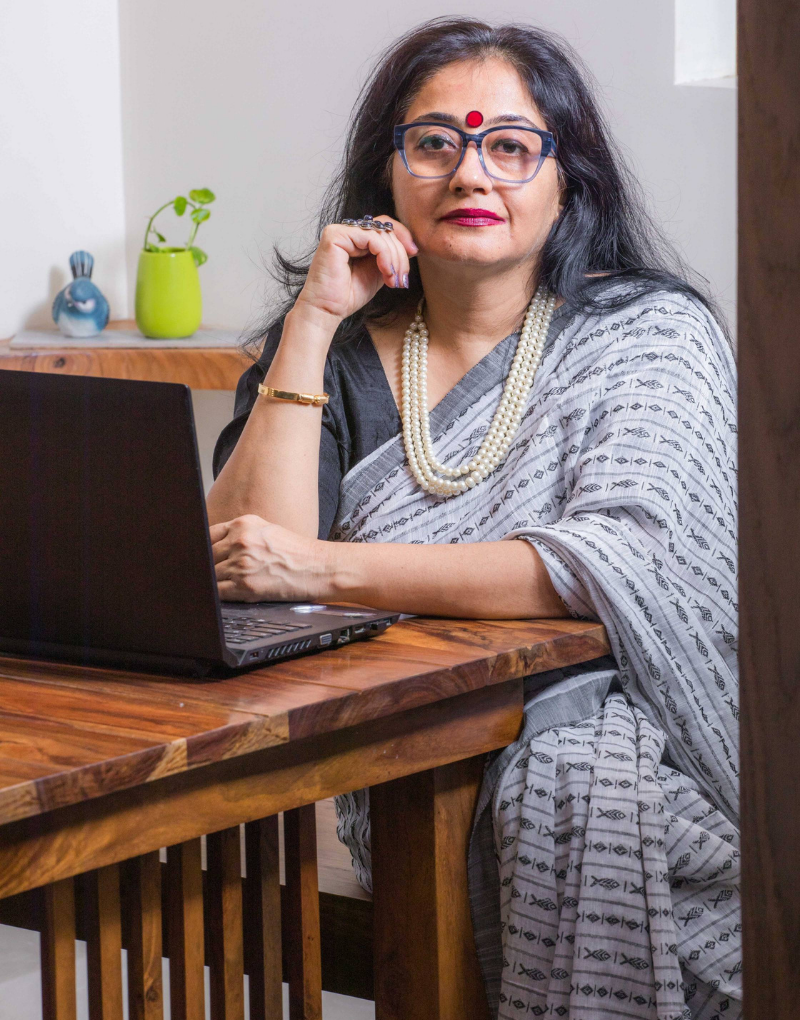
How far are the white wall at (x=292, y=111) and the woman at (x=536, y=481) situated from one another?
49cm

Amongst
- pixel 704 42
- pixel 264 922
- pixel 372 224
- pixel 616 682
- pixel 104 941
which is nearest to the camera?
pixel 104 941

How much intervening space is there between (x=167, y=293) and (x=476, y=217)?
128 centimetres

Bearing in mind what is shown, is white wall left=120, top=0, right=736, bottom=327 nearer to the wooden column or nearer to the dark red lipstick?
the dark red lipstick

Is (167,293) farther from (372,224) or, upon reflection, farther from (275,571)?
(275,571)

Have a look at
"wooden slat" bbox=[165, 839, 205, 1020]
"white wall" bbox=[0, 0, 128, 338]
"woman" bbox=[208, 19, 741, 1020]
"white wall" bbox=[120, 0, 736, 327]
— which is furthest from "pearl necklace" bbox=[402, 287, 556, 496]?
"white wall" bbox=[0, 0, 128, 338]

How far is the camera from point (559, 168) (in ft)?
4.97

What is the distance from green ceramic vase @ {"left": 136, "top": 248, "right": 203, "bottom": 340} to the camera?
8.35ft

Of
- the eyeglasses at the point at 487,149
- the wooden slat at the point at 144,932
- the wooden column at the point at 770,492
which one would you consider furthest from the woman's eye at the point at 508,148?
the wooden column at the point at 770,492

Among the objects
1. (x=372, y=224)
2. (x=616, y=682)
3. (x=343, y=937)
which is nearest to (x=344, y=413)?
(x=372, y=224)

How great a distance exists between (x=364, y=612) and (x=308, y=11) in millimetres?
1876

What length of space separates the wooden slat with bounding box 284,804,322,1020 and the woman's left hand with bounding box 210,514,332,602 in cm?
20

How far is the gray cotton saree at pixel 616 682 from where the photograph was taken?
1.07 metres

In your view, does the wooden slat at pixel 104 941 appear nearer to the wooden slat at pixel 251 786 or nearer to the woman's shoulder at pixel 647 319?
the wooden slat at pixel 251 786

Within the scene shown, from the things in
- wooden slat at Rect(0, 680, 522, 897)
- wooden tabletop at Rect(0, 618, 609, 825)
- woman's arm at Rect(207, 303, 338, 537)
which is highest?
woman's arm at Rect(207, 303, 338, 537)
